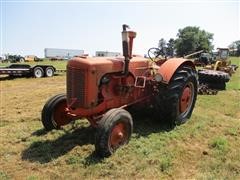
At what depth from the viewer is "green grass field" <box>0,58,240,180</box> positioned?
16.5 ft

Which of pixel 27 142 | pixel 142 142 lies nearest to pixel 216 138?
pixel 142 142

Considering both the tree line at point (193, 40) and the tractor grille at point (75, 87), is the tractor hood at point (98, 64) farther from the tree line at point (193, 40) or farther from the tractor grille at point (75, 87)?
the tree line at point (193, 40)

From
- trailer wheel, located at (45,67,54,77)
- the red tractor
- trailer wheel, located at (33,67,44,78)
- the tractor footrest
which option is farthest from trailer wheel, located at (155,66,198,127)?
trailer wheel, located at (45,67,54,77)

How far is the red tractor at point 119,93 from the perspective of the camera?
564 cm

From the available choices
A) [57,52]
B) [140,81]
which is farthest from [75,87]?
[57,52]

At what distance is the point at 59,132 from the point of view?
666 centimetres

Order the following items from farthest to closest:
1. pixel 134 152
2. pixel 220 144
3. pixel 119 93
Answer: pixel 119 93, pixel 220 144, pixel 134 152

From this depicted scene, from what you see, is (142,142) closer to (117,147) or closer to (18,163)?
(117,147)

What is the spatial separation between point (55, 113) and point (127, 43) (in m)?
2.04

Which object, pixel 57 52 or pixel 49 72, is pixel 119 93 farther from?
pixel 57 52

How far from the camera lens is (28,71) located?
743 inches

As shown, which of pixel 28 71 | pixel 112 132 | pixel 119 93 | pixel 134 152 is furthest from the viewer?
pixel 28 71

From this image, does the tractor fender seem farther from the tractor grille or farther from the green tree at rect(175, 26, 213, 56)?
the green tree at rect(175, 26, 213, 56)

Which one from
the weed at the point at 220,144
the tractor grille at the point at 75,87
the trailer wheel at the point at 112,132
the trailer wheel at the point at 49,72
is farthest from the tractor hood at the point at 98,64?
the trailer wheel at the point at 49,72
